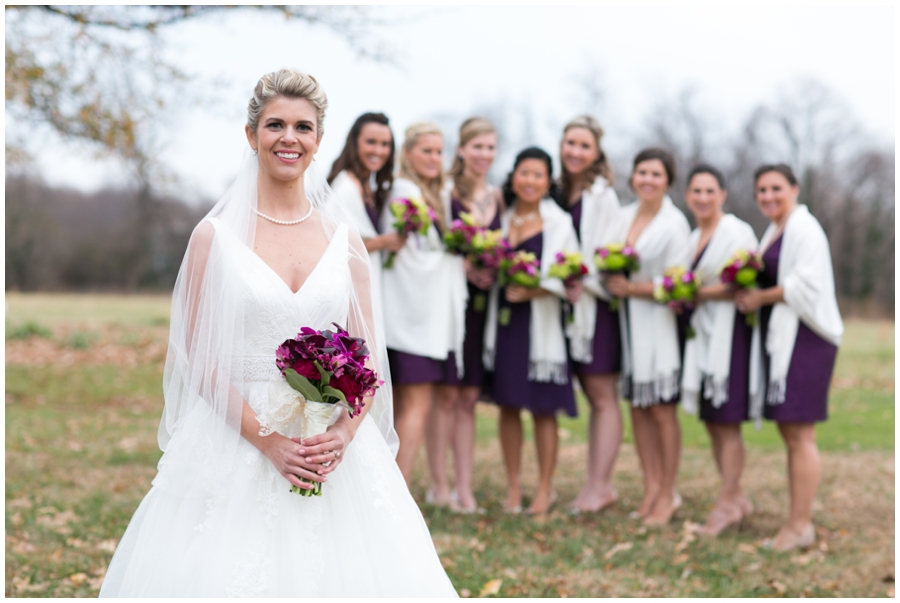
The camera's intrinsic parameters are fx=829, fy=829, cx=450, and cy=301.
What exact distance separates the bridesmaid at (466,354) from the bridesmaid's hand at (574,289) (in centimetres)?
61

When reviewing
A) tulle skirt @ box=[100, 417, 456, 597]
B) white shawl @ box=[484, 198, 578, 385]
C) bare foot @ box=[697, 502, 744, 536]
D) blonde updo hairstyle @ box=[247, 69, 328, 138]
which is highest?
blonde updo hairstyle @ box=[247, 69, 328, 138]

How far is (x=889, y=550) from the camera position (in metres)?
5.83

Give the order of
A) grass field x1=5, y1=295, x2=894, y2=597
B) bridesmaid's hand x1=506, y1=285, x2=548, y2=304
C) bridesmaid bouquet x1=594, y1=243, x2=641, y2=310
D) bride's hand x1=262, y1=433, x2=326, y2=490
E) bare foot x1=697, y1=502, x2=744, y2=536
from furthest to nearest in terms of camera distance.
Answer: bridesmaid's hand x1=506, y1=285, x2=548, y2=304
bridesmaid bouquet x1=594, y1=243, x2=641, y2=310
bare foot x1=697, y1=502, x2=744, y2=536
grass field x1=5, y1=295, x2=894, y2=597
bride's hand x1=262, y1=433, x2=326, y2=490

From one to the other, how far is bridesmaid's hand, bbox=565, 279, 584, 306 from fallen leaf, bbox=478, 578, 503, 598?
7.67 ft

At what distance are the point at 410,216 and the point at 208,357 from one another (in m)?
2.87

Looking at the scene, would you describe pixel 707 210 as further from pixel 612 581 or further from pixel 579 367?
pixel 612 581

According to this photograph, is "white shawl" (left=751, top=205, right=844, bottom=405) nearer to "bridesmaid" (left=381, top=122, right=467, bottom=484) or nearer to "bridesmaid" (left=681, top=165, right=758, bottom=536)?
"bridesmaid" (left=681, top=165, right=758, bottom=536)

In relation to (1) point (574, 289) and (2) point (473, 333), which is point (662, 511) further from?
(2) point (473, 333)

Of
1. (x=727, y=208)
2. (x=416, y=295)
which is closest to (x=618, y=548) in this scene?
(x=416, y=295)

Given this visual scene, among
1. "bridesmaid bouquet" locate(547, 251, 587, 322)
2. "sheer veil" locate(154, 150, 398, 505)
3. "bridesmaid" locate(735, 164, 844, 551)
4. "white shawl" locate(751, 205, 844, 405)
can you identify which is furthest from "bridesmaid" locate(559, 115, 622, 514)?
"sheer veil" locate(154, 150, 398, 505)

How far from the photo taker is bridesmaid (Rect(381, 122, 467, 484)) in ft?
19.9

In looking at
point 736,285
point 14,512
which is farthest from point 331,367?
point 14,512

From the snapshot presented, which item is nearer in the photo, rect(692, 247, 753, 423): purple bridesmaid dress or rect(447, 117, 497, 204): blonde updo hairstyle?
rect(692, 247, 753, 423): purple bridesmaid dress

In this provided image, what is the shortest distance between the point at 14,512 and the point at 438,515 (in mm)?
3159
